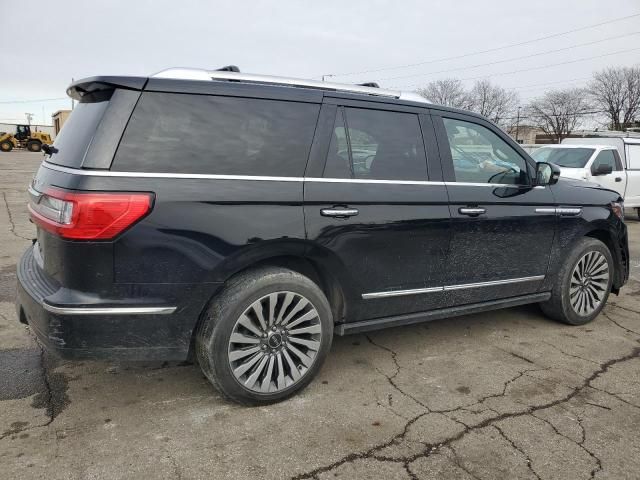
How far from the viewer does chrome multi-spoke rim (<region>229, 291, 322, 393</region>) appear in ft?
9.55

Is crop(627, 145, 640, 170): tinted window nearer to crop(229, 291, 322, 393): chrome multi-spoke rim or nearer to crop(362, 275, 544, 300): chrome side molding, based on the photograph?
crop(362, 275, 544, 300): chrome side molding

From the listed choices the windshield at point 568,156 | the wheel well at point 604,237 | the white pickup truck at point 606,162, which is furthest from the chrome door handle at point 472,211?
the windshield at point 568,156

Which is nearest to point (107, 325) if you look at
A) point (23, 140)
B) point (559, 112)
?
→ point (23, 140)

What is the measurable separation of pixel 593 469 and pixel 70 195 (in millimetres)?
2916

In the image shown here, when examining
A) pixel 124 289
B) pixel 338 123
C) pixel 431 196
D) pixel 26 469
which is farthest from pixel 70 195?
pixel 431 196

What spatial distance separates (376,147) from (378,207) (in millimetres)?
433

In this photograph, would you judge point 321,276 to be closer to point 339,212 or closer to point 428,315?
point 339,212

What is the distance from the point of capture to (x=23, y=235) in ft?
26.6

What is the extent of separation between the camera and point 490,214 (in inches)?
149

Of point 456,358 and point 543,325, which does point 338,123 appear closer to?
point 456,358

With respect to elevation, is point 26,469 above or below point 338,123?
below

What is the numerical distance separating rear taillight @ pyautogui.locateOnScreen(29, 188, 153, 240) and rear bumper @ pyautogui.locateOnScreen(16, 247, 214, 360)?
1.04 feet

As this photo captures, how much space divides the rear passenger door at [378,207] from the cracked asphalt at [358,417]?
55 cm

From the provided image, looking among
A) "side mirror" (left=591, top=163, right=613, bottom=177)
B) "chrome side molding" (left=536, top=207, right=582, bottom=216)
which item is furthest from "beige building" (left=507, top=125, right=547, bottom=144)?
"chrome side molding" (left=536, top=207, right=582, bottom=216)
